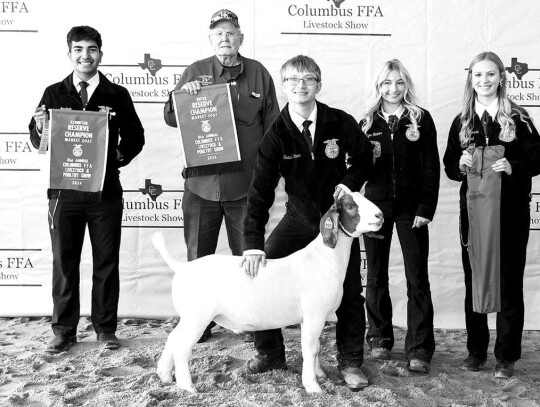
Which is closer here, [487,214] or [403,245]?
[487,214]

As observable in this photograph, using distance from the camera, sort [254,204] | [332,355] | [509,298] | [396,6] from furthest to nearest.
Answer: [396,6]
[332,355]
[509,298]
[254,204]

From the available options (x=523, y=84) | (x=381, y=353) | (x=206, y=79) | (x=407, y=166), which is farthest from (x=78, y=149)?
(x=523, y=84)

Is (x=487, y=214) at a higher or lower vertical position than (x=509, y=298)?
higher

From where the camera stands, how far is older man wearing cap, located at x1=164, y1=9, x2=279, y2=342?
4664 millimetres

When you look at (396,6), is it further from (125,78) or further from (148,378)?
(148,378)

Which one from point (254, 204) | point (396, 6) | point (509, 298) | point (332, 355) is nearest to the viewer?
point (254, 204)

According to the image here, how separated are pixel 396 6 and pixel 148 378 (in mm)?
3534

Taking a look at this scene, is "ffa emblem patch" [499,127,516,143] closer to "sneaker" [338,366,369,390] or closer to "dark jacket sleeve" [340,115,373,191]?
"dark jacket sleeve" [340,115,373,191]

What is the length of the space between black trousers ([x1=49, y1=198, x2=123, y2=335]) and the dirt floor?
0.78 feet

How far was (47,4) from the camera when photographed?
5.41 meters

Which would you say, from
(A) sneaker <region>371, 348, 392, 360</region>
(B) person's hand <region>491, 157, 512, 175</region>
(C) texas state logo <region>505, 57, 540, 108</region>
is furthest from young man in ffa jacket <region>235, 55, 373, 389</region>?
(C) texas state logo <region>505, 57, 540, 108</region>

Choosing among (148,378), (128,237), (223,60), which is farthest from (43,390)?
(223,60)

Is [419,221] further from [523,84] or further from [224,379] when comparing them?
[523,84]

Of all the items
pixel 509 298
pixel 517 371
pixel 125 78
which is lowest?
pixel 517 371
